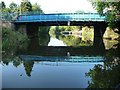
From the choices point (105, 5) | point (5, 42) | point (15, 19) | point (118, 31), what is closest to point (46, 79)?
point (5, 42)

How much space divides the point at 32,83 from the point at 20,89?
1.81m

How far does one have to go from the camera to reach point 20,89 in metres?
14.2

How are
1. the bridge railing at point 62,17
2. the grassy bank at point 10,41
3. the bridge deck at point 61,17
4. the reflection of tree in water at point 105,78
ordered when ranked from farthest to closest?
the bridge railing at point 62,17
the bridge deck at point 61,17
the grassy bank at point 10,41
the reflection of tree in water at point 105,78

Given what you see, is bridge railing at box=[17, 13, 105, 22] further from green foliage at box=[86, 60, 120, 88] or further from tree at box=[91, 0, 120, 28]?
green foliage at box=[86, 60, 120, 88]

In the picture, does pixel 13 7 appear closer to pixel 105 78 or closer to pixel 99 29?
pixel 99 29

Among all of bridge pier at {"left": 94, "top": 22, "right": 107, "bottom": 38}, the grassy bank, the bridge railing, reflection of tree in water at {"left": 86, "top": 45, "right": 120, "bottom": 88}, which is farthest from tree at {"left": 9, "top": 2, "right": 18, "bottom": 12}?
reflection of tree in water at {"left": 86, "top": 45, "right": 120, "bottom": 88}

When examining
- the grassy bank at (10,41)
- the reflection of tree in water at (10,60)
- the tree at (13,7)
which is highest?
the tree at (13,7)

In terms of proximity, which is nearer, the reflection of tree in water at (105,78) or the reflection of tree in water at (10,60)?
the reflection of tree in water at (105,78)

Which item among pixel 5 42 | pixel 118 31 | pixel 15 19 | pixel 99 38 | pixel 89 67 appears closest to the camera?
pixel 89 67

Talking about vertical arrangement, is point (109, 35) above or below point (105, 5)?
below

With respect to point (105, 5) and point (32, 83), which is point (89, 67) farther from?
point (105, 5)

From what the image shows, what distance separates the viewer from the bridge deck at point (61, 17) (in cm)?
4497

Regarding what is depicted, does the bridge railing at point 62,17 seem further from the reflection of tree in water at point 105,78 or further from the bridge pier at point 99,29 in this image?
the reflection of tree in water at point 105,78

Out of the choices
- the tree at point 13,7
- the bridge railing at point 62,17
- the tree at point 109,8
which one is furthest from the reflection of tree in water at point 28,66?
the tree at point 13,7
